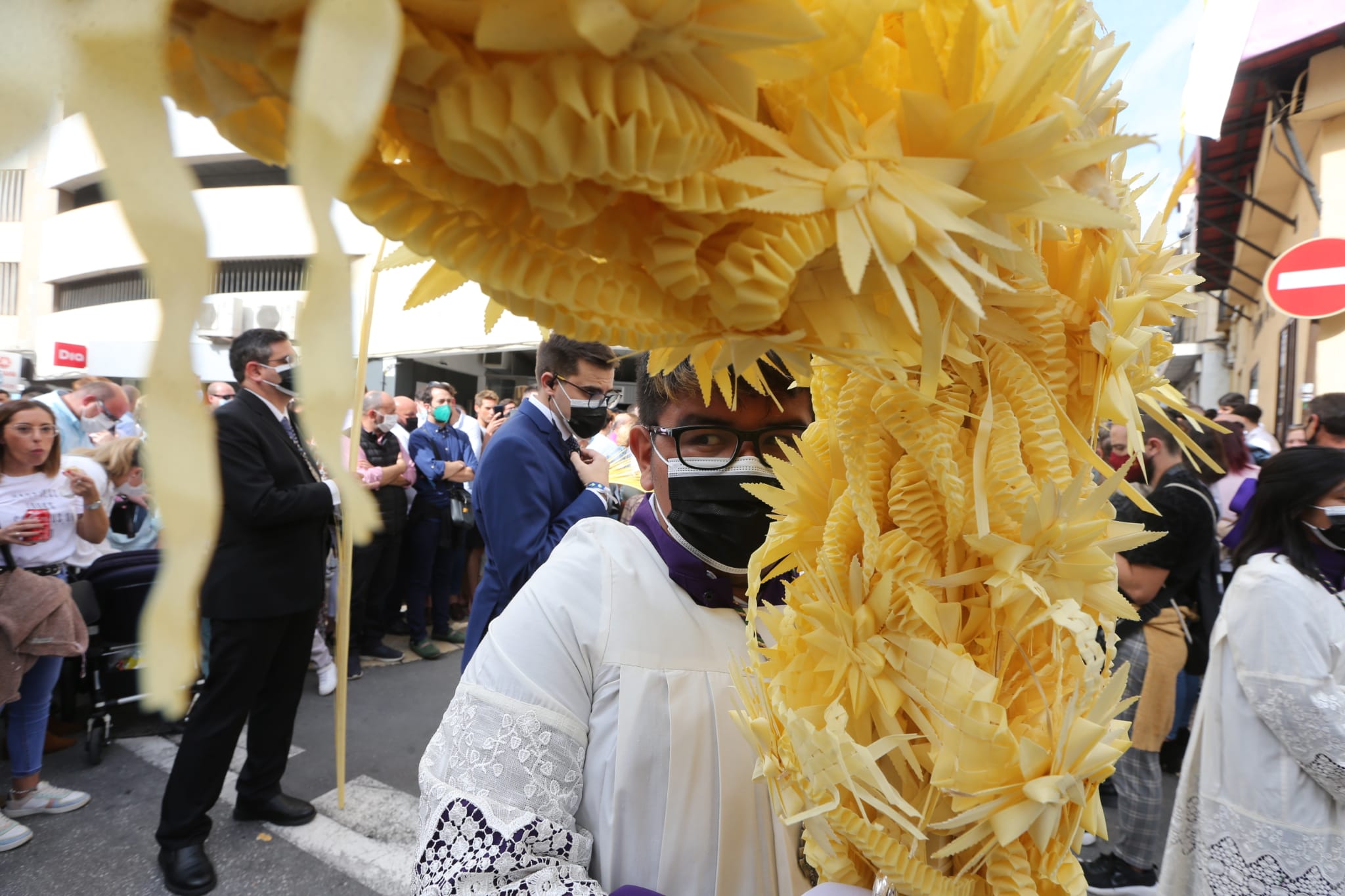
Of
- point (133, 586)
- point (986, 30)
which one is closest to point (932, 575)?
point (986, 30)

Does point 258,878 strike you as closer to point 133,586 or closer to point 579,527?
point 133,586

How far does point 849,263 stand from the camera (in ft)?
1.46

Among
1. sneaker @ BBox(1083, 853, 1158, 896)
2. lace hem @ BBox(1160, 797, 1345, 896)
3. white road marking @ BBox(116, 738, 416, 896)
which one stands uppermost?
lace hem @ BBox(1160, 797, 1345, 896)

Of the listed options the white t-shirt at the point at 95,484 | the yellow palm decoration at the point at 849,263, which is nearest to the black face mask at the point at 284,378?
the white t-shirt at the point at 95,484

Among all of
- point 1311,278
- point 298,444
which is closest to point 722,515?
point 298,444

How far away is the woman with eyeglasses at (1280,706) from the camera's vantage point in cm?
189

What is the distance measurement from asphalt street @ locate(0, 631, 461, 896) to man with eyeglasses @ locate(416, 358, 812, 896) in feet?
7.22

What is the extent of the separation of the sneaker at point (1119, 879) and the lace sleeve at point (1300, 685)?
1.22m

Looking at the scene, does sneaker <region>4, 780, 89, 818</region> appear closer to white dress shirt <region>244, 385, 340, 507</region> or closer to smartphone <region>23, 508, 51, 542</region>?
smartphone <region>23, 508, 51, 542</region>

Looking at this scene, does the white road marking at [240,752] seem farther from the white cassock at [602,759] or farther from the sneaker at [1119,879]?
the sneaker at [1119,879]

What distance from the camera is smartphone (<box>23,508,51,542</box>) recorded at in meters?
2.96

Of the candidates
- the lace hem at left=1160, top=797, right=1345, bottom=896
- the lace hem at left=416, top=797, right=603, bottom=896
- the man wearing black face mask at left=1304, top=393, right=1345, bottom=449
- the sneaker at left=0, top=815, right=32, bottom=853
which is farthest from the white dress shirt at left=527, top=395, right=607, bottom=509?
the man wearing black face mask at left=1304, top=393, right=1345, bottom=449

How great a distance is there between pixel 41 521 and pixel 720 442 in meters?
3.29

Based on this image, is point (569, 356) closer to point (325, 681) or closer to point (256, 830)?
point (256, 830)
